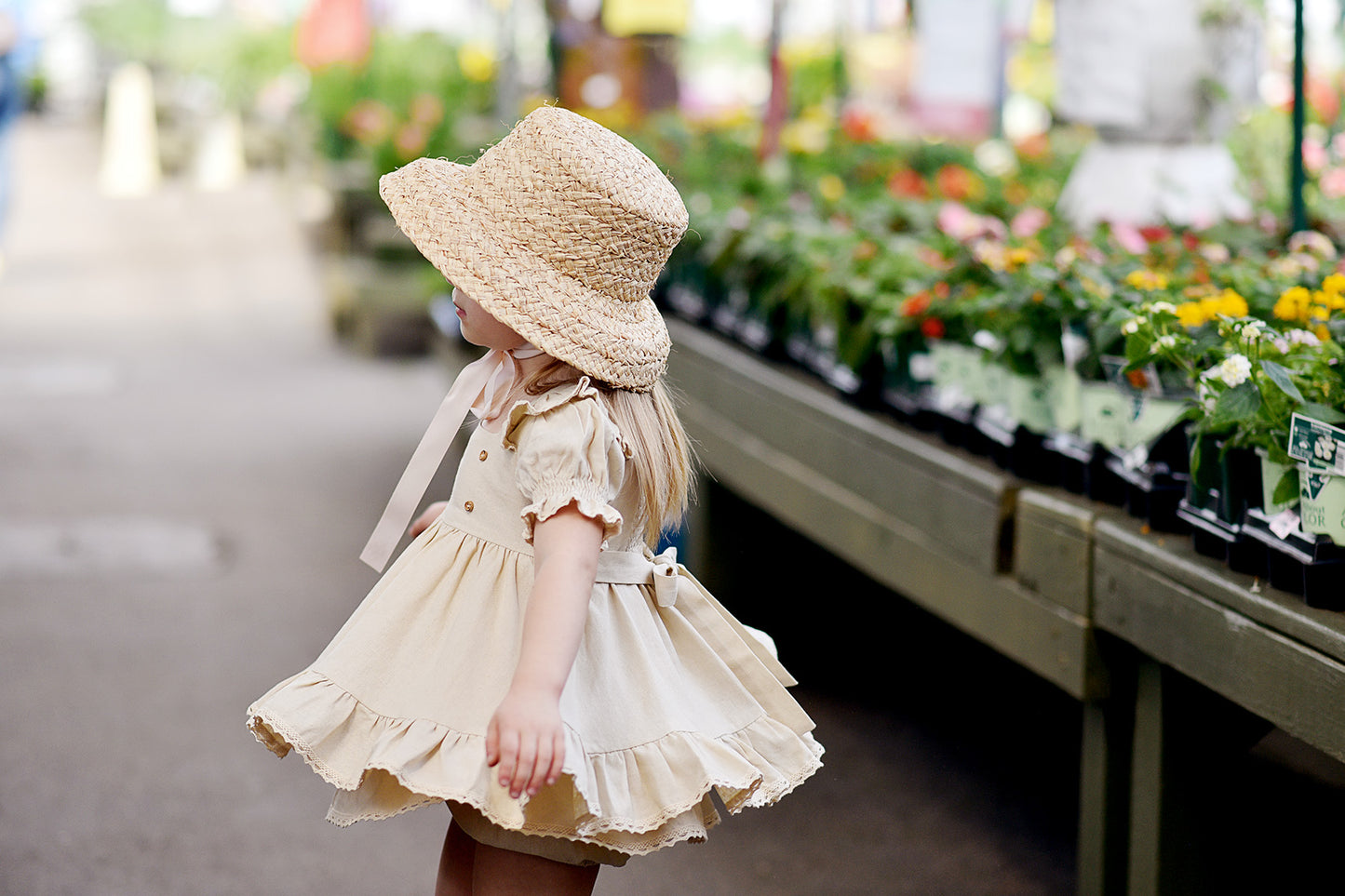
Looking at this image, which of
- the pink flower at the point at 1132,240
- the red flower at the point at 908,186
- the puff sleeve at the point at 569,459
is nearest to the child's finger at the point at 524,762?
the puff sleeve at the point at 569,459

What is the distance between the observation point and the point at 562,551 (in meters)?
1.63

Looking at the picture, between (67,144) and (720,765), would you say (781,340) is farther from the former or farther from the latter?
(67,144)

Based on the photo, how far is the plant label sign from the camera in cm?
194

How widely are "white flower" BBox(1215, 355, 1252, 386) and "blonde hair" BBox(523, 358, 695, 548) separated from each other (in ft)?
2.51

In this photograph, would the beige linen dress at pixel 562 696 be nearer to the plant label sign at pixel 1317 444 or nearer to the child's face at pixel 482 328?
the child's face at pixel 482 328

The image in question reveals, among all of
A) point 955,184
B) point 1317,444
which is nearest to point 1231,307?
point 1317,444

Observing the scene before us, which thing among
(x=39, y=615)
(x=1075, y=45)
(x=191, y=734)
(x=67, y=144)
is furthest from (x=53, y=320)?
(x=67, y=144)

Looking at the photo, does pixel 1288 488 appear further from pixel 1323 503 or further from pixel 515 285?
pixel 515 285

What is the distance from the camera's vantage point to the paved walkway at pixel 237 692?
295cm

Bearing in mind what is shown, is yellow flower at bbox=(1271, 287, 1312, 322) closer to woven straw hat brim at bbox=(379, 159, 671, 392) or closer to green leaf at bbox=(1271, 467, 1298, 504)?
green leaf at bbox=(1271, 467, 1298, 504)

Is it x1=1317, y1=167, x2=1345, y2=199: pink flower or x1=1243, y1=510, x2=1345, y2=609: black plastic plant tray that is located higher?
x1=1317, y1=167, x2=1345, y2=199: pink flower

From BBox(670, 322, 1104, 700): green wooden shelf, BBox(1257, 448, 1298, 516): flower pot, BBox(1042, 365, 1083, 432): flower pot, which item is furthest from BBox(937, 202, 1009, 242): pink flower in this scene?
BBox(1257, 448, 1298, 516): flower pot

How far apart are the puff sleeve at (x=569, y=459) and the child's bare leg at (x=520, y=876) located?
1.33 feet

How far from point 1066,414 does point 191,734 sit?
2.16m
